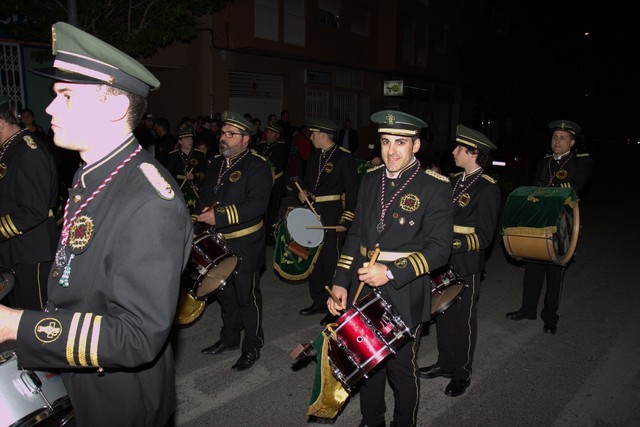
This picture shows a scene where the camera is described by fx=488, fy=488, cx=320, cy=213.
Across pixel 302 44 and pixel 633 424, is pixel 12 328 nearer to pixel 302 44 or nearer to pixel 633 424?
pixel 633 424

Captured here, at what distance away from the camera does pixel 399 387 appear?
3295mm

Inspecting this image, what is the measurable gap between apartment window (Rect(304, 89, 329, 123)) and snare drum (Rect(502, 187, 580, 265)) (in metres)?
16.8

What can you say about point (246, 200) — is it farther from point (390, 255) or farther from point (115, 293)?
point (115, 293)

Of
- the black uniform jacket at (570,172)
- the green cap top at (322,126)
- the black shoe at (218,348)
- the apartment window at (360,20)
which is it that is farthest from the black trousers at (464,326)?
the apartment window at (360,20)

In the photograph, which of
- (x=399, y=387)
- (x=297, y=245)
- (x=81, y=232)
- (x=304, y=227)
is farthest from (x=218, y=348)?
(x=81, y=232)

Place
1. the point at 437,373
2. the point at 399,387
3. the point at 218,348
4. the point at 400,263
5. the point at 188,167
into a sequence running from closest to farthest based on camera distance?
the point at 400,263 → the point at 399,387 → the point at 437,373 → the point at 218,348 → the point at 188,167

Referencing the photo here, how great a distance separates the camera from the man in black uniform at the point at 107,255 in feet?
5.34

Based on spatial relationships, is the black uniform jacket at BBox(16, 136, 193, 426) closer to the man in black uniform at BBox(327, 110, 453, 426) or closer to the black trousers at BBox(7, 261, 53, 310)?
the man in black uniform at BBox(327, 110, 453, 426)

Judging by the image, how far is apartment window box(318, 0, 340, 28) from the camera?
847 inches

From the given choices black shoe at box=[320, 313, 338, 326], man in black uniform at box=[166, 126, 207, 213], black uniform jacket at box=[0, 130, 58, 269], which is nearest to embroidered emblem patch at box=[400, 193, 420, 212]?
black uniform jacket at box=[0, 130, 58, 269]

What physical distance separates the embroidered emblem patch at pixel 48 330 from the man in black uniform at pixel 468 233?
3059 mm

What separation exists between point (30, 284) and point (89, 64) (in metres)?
3.16

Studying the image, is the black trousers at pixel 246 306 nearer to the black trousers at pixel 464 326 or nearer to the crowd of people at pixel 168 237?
the crowd of people at pixel 168 237

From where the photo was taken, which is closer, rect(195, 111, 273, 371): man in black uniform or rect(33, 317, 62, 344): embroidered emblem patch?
rect(33, 317, 62, 344): embroidered emblem patch
